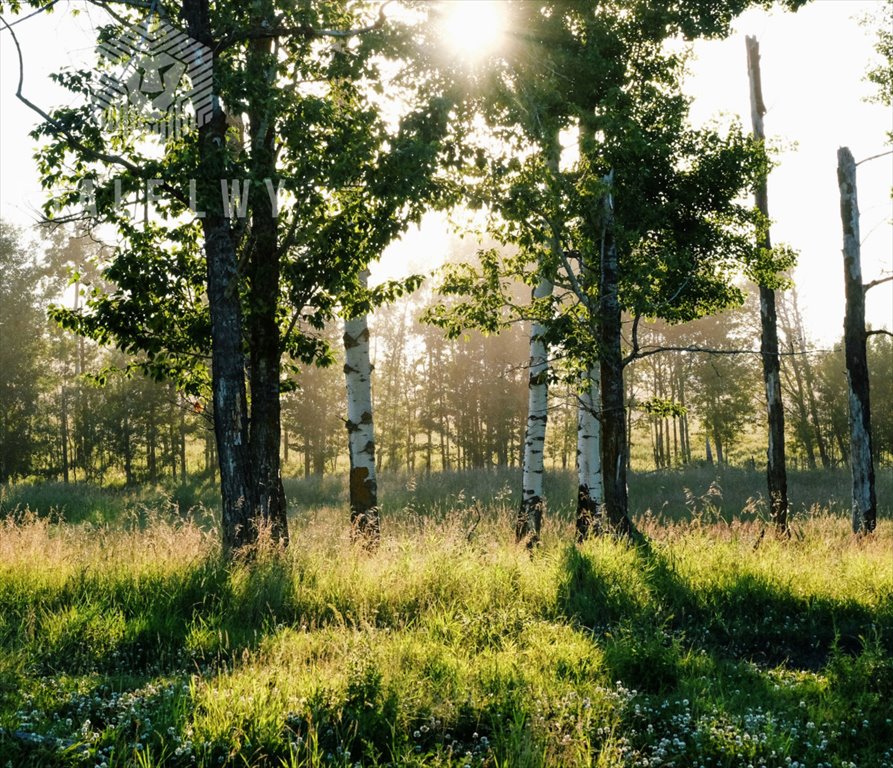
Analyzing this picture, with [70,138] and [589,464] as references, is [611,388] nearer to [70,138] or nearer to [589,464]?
[589,464]

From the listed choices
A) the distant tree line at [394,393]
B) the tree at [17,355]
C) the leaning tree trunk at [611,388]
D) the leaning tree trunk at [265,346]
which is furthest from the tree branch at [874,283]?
the tree at [17,355]

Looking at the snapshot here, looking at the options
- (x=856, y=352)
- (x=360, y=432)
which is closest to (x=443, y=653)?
(x=360, y=432)

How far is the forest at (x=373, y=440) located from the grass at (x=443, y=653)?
32 mm

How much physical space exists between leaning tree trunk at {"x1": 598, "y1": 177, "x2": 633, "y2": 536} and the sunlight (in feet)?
9.35

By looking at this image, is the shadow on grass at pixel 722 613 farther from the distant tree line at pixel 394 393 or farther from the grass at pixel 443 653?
the distant tree line at pixel 394 393

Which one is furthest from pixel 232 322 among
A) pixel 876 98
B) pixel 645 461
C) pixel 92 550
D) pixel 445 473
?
pixel 645 461

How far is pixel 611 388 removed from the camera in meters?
10.3

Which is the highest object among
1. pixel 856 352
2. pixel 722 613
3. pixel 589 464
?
pixel 856 352

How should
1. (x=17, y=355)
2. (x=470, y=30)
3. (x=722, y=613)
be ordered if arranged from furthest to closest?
(x=17, y=355)
(x=470, y=30)
(x=722, y=613)

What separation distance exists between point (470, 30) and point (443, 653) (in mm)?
7815

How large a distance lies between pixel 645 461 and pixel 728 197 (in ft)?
156

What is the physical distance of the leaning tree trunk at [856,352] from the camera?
12508 mm

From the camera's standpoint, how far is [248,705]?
393 cm

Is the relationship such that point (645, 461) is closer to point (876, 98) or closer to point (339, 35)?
Result: point (876, 98)
